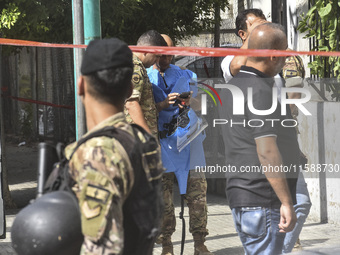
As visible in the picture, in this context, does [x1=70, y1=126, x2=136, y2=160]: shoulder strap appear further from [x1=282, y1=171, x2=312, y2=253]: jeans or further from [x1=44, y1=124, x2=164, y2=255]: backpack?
[x1=282, y1=171, x2=312, y2=253]: jeans

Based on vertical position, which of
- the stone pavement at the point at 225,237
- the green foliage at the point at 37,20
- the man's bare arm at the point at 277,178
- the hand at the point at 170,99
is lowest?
the stone pavement at the point at 225,237

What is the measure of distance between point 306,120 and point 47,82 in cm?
1109

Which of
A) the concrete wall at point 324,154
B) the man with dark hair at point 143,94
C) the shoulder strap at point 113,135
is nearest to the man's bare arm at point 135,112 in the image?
the man with dark hair at point 143,94

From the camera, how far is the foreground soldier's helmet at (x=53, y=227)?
257 cm

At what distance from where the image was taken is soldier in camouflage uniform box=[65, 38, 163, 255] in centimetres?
245

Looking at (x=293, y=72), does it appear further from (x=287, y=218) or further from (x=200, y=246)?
(x=287, y=218)

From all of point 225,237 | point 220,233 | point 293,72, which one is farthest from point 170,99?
point 220,233

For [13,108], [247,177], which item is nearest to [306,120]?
[247,177]

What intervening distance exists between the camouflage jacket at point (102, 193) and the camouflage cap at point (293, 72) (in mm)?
3563

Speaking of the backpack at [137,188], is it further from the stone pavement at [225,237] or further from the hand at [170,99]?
the stone pavement at [225,237]

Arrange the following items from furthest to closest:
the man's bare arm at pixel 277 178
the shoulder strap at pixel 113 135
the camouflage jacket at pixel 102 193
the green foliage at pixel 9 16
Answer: the green foliage at pixel 9 16 → the man's bare arm at pixel 277 178 → the shoulder strap at pixel 113 135 → the camouflage jacket at pixel 102 193

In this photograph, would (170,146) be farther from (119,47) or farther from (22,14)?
(119,47)

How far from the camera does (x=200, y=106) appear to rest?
6633mm

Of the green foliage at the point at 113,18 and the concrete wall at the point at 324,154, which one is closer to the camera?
the concrete wall at the point at 324,154
